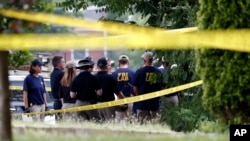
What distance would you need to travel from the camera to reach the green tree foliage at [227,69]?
672cm

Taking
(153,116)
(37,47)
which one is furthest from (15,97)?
(37,47)

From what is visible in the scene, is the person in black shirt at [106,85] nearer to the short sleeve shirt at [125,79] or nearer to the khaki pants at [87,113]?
the khaki pants at [87,113]

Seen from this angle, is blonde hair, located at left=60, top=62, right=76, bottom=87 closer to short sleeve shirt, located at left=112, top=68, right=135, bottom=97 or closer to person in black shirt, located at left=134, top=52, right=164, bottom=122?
short sleeve shirt, located at left=112, top=68, right=135, bottom=97

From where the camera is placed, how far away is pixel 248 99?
22.0 feet

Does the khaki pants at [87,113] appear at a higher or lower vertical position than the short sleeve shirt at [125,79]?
lower

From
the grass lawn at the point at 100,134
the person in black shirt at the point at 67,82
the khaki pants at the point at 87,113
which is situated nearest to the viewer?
the grass lawn at the point at 100,134

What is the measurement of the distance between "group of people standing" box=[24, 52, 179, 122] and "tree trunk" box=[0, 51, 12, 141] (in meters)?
5.31

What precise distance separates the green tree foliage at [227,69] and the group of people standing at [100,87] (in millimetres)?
4805

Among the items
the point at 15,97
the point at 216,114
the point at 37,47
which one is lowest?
the point at 15,97

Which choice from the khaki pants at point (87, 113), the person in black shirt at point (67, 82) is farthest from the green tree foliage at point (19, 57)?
the person in black shirt at point (67, 82)

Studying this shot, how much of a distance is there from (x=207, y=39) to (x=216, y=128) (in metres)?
0.96

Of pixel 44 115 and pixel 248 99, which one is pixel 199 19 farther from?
pixel 44 115

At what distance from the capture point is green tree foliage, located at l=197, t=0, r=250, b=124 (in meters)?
6.72

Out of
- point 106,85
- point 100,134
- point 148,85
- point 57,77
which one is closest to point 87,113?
point 106,85
